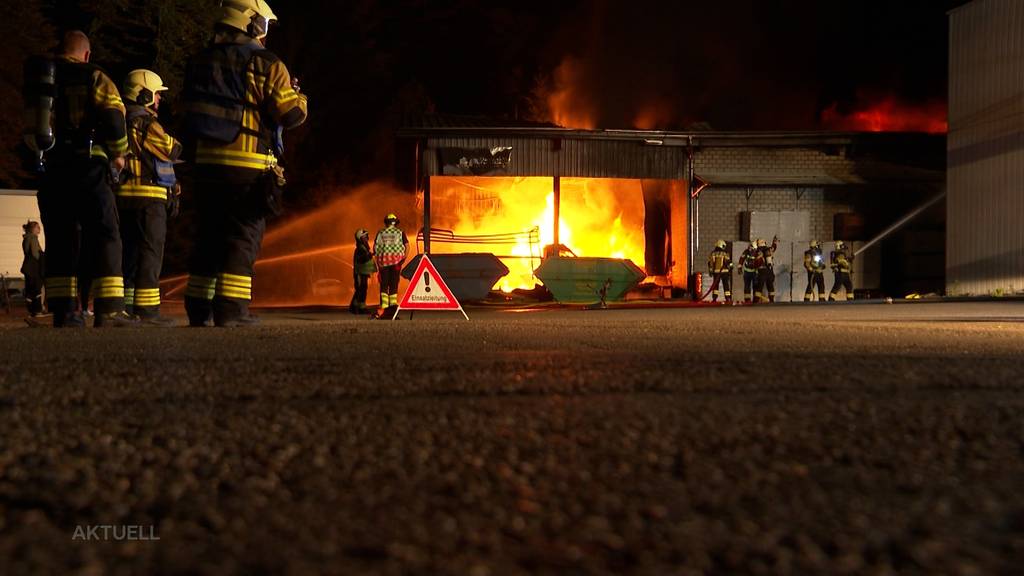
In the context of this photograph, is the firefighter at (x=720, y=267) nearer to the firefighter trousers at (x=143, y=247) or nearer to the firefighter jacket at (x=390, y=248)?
the firefighter jacket at (x=390, y=248)

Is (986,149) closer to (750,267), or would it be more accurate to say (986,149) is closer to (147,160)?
(750,267)

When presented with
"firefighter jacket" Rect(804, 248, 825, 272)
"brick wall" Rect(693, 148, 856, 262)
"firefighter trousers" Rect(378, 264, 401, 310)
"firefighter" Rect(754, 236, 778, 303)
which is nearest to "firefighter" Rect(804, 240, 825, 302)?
"firefighter jacket" Rect(804, 248, 825, 272)

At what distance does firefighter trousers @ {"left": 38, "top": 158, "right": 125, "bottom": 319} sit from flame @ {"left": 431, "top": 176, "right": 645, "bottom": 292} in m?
21.3

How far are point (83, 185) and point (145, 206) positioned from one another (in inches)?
46.1

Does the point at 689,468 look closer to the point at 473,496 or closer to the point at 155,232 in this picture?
the point at 473,496

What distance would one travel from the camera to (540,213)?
30453 millimetres

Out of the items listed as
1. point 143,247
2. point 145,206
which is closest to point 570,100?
point 145,206

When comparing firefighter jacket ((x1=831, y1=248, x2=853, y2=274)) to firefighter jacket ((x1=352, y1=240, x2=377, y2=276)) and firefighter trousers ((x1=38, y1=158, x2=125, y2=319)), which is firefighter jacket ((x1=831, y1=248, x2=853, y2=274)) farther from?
firefighter trousers ((x1=38, y1=158, x2=125, y2=319))

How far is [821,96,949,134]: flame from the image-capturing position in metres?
39.5

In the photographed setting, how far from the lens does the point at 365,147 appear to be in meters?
39.8

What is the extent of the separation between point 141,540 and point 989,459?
189 centimetres

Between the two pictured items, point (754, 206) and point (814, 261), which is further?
point (754, 206)

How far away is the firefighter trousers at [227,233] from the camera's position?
7.48 meters

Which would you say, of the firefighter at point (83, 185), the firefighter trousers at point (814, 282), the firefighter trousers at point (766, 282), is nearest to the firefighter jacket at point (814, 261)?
the firefighter trousers at point (814, 282)
